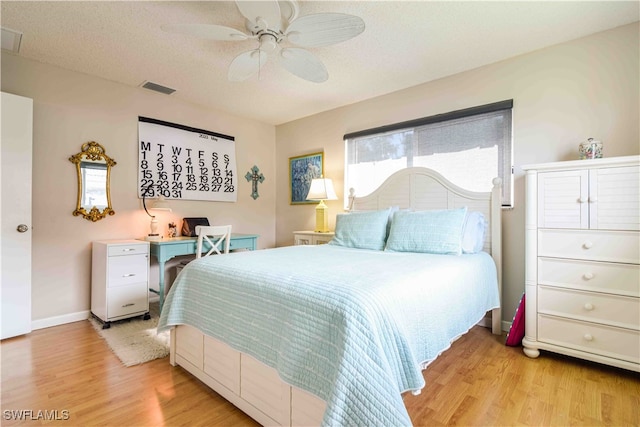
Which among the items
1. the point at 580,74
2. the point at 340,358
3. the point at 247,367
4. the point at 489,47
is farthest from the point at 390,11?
the point at 247,367

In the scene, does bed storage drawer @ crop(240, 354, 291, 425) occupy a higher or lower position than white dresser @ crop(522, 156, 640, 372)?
lower

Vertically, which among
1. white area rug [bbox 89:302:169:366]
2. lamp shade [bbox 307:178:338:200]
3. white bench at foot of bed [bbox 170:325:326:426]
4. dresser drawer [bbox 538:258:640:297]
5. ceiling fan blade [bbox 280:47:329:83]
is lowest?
white area rug [bbox 89:302:169:366]

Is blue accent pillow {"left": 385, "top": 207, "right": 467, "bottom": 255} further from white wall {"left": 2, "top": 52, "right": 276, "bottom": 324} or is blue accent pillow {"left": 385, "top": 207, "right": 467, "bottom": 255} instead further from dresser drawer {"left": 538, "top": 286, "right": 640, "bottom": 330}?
white wall {"left": 2, "top": 52, "right": 276, "bottom": 324}

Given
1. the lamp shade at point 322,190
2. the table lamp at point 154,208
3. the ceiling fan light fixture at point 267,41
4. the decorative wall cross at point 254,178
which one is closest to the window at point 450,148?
the lamp shade at point 322,190

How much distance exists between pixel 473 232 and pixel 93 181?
11.8 feet

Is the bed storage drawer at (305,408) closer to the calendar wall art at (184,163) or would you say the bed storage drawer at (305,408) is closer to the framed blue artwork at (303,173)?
the calendar wall art at (184,163)

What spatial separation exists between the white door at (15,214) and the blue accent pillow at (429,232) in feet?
9.98

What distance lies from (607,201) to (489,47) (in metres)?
A: 1.46

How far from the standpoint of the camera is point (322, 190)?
3703 mm

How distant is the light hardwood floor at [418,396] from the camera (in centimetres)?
152

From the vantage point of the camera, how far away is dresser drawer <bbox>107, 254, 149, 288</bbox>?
9.10 ft

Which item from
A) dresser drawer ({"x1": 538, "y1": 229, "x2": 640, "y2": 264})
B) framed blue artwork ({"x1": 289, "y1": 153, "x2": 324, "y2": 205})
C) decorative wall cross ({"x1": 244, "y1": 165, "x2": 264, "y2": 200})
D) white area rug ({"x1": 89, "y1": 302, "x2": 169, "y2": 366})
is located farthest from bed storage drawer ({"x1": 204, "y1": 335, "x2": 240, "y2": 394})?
decorative wall cross ({"x1": 244, "y1": 165, "x2": 264, "y2": 200})

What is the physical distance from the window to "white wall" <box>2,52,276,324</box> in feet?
7.60

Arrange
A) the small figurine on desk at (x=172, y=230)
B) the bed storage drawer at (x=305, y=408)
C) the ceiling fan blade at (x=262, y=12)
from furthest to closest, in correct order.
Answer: the small figurine on desk at (x=172, y=230) < the ceiling fan blade at (x=262, y=12) < the bed storage drawer at (x=305, y=408)
